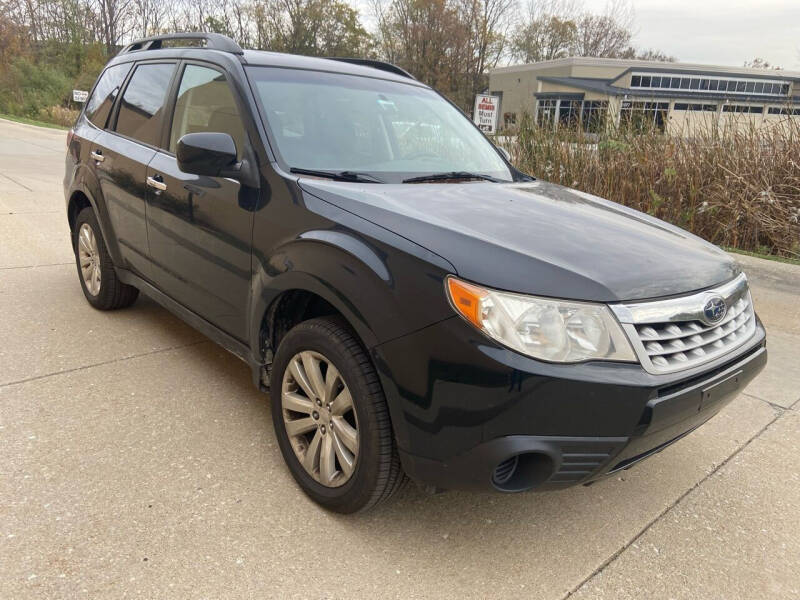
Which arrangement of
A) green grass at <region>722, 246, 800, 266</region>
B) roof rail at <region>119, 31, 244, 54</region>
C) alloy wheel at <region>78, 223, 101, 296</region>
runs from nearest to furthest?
roof rail at <region>119, 31, 244, 54</region>
alloy wheel at <region>78, 223, 101, 296</region>
green grass at <region>722, 246, 800, 266</region>

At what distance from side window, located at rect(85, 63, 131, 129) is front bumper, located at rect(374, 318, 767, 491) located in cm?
328

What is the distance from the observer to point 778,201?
6258 mm

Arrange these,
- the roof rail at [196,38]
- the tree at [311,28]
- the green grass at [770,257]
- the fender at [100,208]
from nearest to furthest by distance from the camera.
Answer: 1. the roof rail at [196,38]
2. the fender at [100,208]
3. the green grass at [770,257]
4. the tree at [311,28]

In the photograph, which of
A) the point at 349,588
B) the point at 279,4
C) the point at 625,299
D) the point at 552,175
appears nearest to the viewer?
the point at 625,299

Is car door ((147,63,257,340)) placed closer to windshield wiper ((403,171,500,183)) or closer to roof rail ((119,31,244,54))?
roof rail ((119,31,244,54))

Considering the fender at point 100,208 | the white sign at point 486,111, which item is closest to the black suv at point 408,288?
the fender at point 100,208

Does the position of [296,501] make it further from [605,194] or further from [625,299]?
[605,194]

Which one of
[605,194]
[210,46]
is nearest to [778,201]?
[605,194]

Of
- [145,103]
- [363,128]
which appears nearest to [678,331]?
[363,128]

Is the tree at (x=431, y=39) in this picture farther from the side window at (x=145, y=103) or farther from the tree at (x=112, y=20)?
the side window at (x=145, y=103)

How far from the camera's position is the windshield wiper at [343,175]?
2.64 metres

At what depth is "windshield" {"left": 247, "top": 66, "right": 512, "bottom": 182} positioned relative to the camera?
2816 millimetres

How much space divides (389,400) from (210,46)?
2327mm

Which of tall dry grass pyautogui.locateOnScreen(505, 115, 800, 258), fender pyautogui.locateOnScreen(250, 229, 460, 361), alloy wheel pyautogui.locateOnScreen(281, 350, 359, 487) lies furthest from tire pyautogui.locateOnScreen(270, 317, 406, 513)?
tall dry grass pyautogui.locateOnScreen(505, 115, 800, 258)
